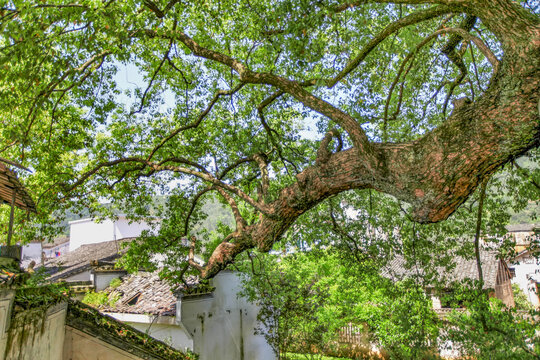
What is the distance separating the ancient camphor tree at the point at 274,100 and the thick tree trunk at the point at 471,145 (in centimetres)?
1

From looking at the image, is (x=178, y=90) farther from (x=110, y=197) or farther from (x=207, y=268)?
(x=207, y=268)

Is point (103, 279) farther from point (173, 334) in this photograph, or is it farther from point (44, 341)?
point (44, 341)

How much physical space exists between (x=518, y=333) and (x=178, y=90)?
700 cm

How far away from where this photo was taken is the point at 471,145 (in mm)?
2688

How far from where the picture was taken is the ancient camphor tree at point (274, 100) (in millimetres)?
2750

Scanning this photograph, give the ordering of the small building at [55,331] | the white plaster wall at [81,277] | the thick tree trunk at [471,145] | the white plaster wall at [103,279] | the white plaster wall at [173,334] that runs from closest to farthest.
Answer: the thick tree trunk at [471,145], the small building at [55,331], the white plaster wall at [173,334], the white plaster wall at [103,279], the white plaster wall at [81,277]

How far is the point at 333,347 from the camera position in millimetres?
13000

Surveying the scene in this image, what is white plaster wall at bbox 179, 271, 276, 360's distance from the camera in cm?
986

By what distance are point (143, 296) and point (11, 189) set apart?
7074mm

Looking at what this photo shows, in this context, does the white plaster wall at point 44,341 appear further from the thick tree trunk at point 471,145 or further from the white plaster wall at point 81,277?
the white plaster wall at point 81,277

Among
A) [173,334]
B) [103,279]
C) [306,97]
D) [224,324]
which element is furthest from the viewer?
[103,279]

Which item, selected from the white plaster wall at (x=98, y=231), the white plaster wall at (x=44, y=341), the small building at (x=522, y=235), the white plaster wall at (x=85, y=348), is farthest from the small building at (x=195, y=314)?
the white plaster wall at (x=98, y=231)

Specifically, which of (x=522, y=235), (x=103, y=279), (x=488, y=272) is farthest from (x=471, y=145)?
(x=522, y=235)

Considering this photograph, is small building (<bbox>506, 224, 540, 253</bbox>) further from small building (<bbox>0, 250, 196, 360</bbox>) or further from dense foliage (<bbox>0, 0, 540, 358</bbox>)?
small building (<bbox>0, 250, 196, 360</bbox>)
